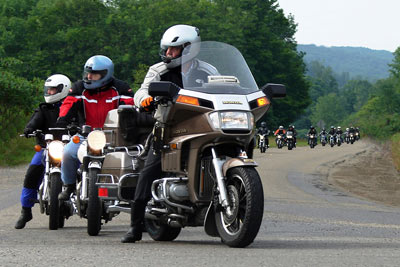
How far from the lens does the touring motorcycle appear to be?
24.8ft

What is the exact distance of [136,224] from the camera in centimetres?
852

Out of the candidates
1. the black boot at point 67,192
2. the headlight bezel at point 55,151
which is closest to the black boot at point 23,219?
the headlight bezel at point 55,151

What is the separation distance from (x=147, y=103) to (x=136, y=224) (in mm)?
1091

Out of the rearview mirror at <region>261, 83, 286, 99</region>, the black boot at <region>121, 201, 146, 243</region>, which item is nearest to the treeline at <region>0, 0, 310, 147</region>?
the black boot at <region>121, 201, 146, 243</region>

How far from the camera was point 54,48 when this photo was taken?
82.7m

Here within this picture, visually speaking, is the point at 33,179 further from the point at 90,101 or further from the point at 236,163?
the point at 236,163

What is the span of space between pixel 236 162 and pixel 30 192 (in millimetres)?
4492

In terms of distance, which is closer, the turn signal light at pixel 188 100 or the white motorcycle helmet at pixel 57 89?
the turn signal light at pixel 188 100

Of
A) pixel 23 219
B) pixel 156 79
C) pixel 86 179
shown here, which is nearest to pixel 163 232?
pixel 86 179

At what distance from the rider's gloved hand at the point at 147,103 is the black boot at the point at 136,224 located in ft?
2.81

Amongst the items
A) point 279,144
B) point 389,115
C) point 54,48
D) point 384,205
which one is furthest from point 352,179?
point 389,115

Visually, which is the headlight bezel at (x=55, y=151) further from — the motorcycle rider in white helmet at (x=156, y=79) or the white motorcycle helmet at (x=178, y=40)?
the white motorcycle helmet at (x=178, y=40)

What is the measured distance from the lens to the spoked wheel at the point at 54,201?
1051cm

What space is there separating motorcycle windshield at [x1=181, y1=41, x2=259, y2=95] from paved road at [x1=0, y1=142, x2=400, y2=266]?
51.7 inches
